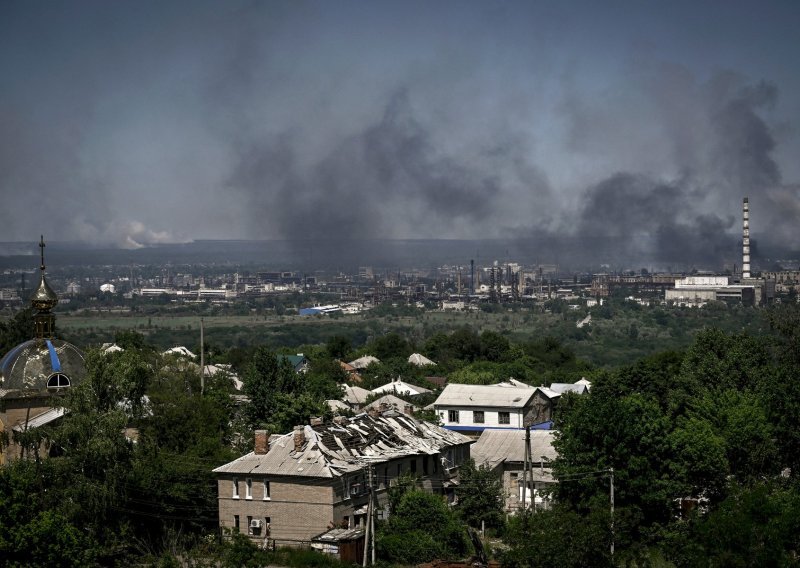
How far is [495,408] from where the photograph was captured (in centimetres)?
5500

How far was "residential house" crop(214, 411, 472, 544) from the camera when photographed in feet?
103

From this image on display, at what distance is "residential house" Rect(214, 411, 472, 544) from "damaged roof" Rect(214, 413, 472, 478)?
0.03m

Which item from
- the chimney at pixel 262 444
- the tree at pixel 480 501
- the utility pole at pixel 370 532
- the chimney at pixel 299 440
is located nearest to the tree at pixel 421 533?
the utility pole at pixel 370 532

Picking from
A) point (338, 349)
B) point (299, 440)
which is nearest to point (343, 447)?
point (299, 440)

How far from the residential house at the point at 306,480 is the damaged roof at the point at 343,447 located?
0.09ft

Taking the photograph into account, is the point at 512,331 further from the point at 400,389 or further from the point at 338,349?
the point at 400,389

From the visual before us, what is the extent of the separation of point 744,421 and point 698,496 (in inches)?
199

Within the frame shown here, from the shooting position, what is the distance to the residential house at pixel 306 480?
3133 cm

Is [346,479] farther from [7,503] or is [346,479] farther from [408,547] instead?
[7,503]

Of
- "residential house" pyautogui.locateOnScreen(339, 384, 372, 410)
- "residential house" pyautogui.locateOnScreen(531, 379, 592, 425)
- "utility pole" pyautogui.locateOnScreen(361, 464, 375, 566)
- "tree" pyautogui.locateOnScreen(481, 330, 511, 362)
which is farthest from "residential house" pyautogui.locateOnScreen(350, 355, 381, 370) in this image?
"utility pole" pyautogui.locateOnScreen(361, 464, 375, 566)

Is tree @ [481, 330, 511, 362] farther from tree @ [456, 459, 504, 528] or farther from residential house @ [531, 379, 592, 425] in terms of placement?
tree @ [456, 459, 504, 528]

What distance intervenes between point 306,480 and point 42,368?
11.8 meters

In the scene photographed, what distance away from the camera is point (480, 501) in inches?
1374

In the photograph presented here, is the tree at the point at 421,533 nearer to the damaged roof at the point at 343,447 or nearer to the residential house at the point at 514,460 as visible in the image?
the damaged roof at the point at 343,447
